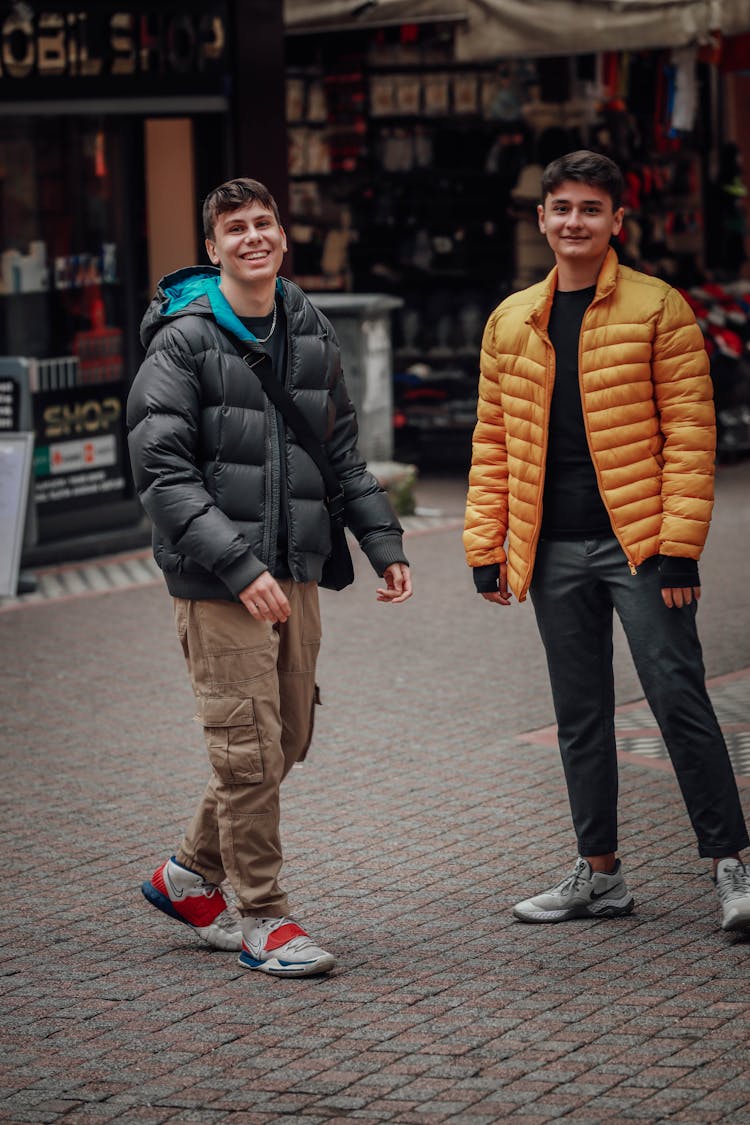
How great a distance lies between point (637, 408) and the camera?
199 inches

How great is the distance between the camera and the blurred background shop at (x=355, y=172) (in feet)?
38.4

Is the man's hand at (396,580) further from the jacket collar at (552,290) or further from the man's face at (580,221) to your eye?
the man's face at (580,221)

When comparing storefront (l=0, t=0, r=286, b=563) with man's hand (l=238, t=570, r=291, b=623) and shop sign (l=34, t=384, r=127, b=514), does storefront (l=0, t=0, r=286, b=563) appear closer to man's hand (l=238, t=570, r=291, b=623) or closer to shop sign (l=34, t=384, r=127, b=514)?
shop sign (l=34, t=384, r=127, b=514)

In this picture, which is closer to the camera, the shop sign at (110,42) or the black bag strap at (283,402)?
the black bag strap at (283,402)

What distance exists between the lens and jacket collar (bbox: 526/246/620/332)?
507 cm

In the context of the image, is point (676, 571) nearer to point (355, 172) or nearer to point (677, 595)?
point (677, 595)

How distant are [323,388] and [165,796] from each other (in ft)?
7.07

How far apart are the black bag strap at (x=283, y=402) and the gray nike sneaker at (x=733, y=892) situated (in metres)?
1.48

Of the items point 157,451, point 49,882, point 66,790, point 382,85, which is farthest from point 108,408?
point 157,451

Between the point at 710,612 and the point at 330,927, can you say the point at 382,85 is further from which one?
the point at 330,927

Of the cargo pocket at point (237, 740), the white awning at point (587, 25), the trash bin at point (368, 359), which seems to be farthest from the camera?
the trash bin at point (368, 359)

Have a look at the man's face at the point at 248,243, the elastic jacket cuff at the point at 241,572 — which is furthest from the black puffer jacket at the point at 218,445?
the man's face at the point at 248,243

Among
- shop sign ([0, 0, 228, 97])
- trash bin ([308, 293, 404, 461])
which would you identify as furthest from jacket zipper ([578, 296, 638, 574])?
trash bin ([308, 293, 404, 461])

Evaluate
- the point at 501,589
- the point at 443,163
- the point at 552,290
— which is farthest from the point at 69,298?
the point at 552,290
